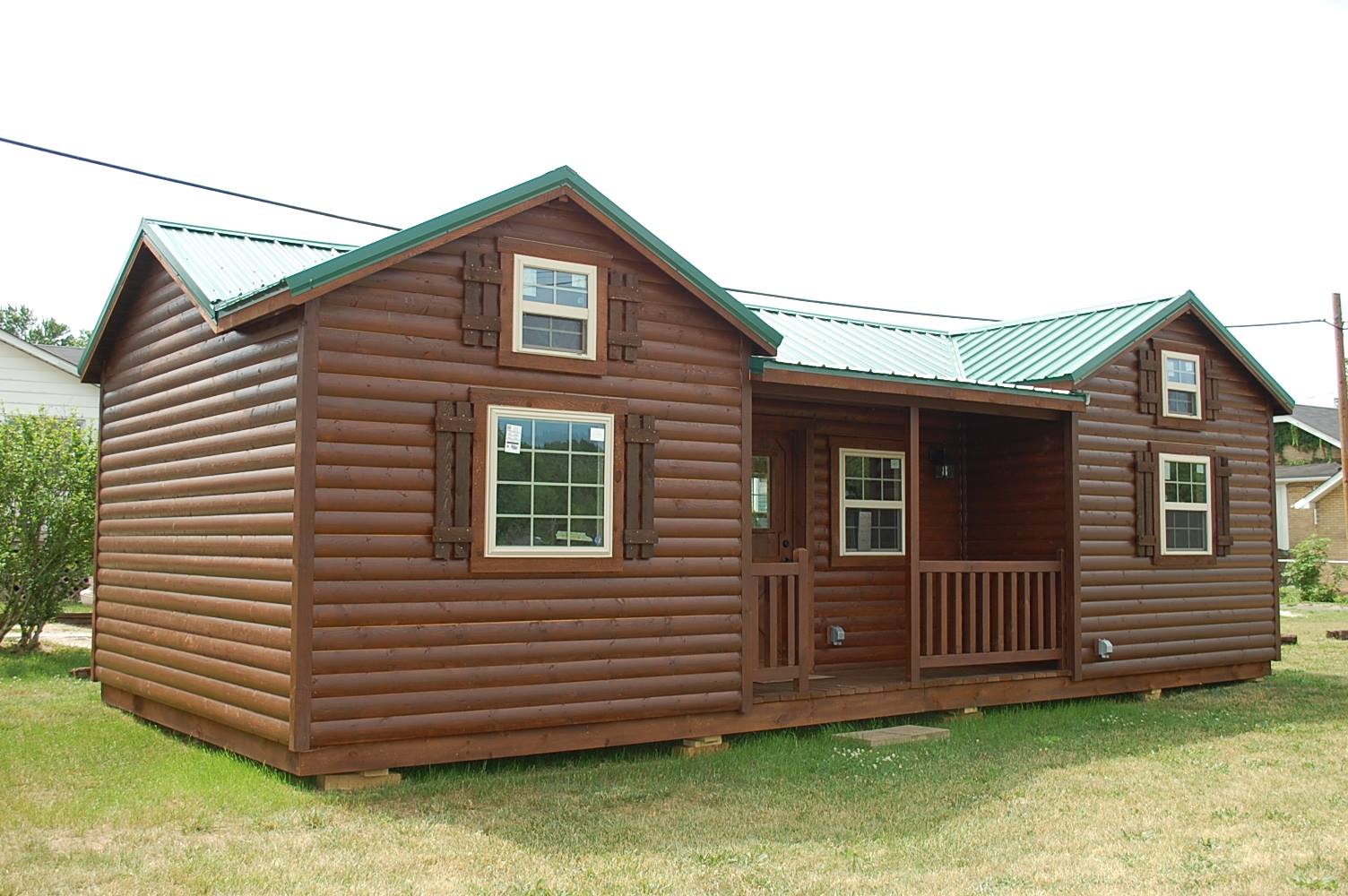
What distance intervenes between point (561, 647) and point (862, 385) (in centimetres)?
372

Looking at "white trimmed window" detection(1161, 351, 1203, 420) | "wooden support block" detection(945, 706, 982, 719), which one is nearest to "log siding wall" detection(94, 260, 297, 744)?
"wooden support block" detection(945, 706, 982, 719)

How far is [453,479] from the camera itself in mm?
9055

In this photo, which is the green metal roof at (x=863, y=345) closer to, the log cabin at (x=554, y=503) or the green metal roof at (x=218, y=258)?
the log cabin at (x=554, y=503)

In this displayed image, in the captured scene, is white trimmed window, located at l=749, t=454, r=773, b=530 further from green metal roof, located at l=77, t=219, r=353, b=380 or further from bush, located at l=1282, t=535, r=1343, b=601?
bush, located at l=1282, t=535, r=1343, b=601

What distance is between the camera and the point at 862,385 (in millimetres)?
11492

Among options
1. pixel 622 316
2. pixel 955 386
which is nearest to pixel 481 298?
pixel 622 316

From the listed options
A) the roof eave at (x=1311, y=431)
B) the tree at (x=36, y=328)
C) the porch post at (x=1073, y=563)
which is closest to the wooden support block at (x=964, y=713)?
the porch post at (x=1073, y=563)

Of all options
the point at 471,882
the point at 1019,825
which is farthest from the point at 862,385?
the point at 471,882

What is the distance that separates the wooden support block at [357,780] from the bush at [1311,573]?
2801cm

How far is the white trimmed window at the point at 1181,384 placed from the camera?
14398mm

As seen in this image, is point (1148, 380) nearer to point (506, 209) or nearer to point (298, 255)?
point (506, 209)

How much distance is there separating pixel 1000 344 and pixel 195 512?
9.43 m

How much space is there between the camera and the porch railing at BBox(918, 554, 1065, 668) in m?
12.3

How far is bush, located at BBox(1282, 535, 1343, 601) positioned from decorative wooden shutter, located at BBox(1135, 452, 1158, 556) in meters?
19.9
